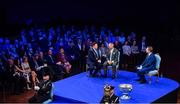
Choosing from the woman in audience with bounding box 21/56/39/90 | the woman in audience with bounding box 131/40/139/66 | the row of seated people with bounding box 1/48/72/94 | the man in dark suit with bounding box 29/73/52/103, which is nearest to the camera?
the man in dark suit with bounding box 29/73/52/103

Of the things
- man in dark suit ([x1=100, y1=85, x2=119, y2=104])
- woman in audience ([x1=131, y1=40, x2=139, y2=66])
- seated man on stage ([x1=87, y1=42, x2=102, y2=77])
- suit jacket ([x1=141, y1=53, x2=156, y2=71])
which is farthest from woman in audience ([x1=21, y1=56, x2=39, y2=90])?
woman in audience ([x1=131, y1=40, x2=139, y2=66])

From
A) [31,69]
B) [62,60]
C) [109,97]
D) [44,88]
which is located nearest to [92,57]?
[62,60]

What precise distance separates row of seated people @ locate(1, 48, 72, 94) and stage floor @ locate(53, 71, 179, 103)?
827 millimetres

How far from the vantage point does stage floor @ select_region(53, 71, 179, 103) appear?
28.5 feet

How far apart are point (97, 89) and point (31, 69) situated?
7.62 ft

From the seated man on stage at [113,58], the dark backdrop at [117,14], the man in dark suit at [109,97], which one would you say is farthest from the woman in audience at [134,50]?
the man in dark suit at [109,97]

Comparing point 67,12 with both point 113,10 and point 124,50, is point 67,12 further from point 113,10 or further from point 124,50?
point 124,50

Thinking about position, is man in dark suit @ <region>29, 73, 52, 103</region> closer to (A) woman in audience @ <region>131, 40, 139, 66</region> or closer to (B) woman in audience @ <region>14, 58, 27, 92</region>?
(B) woman in audience @ <region>14, 58, 27, 92</region>

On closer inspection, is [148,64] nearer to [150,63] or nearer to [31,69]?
[150,63]

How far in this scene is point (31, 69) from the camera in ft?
34.7

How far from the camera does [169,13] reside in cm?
1884

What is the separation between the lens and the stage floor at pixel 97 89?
8.69 metres

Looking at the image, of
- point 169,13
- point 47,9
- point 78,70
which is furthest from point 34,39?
point 169,13

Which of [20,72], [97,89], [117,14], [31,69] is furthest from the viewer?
[117,14]
